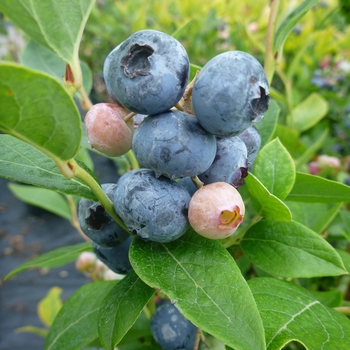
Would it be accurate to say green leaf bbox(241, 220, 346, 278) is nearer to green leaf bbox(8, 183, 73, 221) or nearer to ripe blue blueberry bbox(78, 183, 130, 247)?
ripe blue blueberry bbox(78, 183, 130, 247)

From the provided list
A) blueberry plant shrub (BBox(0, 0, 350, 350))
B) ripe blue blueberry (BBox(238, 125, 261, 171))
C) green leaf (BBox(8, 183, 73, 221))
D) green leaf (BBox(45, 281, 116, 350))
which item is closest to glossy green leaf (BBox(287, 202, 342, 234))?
blueberry plant shrub (BBox(0, 0, 350, 350))

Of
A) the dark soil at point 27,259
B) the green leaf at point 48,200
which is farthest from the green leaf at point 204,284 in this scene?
the dark soil at point 27,259

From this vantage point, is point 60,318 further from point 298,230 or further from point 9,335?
point 9,335

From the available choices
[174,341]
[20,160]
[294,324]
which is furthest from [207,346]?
[20,160]

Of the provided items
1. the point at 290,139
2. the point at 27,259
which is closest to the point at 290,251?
the point at 290,139

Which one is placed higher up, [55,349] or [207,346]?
[207,346]

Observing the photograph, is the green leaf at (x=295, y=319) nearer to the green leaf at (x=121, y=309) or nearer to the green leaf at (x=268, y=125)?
the green leaf at (x=121, y=309)
